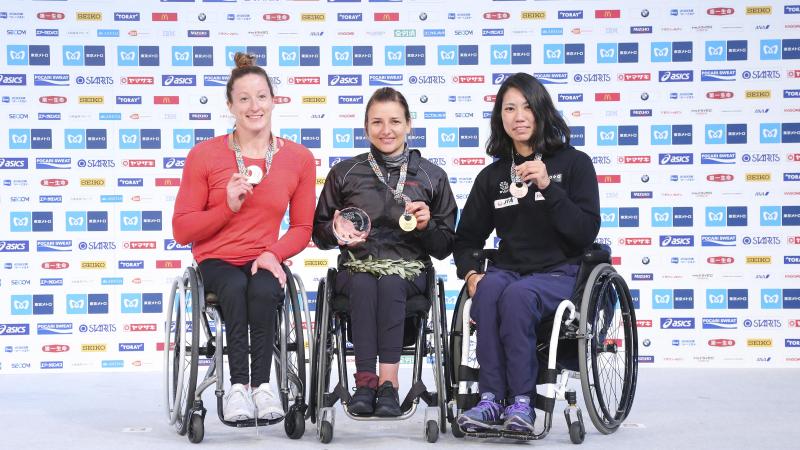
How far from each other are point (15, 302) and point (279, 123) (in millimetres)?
1700

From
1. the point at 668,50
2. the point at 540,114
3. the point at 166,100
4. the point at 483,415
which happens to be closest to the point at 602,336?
the point at 483,415

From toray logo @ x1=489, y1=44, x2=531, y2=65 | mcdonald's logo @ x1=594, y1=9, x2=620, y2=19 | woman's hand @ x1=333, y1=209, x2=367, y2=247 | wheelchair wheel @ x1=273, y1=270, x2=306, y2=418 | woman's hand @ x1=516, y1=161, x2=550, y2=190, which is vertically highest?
mcdonald's logo @ x1=594, y1=9, x2=620, y2=19

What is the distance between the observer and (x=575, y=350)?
322 centimetres

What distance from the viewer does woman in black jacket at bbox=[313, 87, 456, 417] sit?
3043 millimetres

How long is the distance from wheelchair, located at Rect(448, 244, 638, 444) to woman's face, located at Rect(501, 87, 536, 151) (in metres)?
0.43

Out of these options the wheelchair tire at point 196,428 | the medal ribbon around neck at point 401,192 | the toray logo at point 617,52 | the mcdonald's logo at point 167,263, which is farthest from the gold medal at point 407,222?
the toray logo at point 617,52

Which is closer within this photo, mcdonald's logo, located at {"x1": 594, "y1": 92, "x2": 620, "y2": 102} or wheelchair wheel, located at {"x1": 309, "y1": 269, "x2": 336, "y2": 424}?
wheelchair wheel, located at {"x1": 309, "y1": 269, "x2": 336, "y2": 424}

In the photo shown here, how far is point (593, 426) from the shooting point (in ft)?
11.1

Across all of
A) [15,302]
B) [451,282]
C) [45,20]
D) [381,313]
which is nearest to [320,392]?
[381,313]

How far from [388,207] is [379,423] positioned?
809 mm

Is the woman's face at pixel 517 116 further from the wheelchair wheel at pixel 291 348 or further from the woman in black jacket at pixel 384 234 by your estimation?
the wheelchair wheel at pixel 291 348

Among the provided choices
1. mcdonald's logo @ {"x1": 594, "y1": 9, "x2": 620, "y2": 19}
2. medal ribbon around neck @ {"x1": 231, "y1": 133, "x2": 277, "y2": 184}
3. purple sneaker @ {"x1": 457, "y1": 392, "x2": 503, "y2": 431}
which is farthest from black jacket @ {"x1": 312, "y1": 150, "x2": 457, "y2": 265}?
mcdonald's logo @ {"x1": 594, "y1": 9, "x2": 620, "y2": 19}

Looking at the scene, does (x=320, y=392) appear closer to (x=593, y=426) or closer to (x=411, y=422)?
(x=411, y=422)

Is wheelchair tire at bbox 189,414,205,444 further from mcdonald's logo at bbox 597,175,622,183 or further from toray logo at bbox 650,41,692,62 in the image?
toray logo at bbox 650,41,692,62
